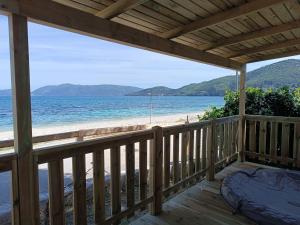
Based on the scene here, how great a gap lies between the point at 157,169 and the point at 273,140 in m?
2.67

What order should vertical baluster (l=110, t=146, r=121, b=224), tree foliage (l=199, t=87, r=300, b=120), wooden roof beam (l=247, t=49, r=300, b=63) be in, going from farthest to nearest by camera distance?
1. tree foliage (l=199, t=87, r=300, b=120)
2. wooden roof beam (l=247, t=49, r=300, b=63)
3. vertical baluster (l=110, t=146, r=121, b=224)

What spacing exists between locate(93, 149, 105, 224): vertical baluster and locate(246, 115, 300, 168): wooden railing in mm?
3380

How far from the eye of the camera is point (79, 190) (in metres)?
1.84

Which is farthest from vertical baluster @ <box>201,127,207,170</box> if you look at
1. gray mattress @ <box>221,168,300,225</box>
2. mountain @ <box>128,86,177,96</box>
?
mountain @ <box>128,86,177,96</box>

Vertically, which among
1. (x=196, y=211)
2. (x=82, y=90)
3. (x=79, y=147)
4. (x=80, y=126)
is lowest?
(x=80, y=126)

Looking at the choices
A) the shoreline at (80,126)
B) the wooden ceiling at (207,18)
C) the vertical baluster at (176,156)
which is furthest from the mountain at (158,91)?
the vertical baluster at (176,156)

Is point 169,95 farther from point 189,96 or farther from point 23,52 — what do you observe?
point 23,52

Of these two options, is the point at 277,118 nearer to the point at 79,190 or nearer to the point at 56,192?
the point at 79,190

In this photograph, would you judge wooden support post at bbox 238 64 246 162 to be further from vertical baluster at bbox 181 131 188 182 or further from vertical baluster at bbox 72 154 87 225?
vertical baluster at bbox 72 154 87 225

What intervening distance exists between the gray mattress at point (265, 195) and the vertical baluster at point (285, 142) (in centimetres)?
67

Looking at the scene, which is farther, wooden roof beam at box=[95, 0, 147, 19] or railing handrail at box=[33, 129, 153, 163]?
wooden roof beam at box=[95, 0, 147, 19]

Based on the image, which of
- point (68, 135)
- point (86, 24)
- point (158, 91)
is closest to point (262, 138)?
point (86, 24)

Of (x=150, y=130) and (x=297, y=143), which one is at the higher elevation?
(x=150, y=130)

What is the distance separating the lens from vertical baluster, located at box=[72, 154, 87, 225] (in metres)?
1.80
